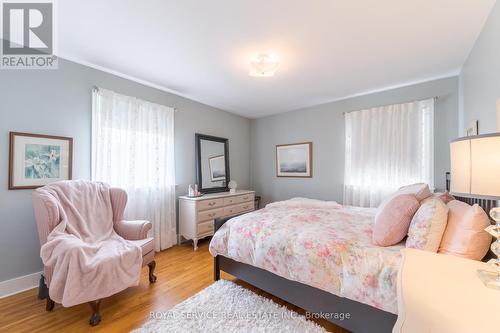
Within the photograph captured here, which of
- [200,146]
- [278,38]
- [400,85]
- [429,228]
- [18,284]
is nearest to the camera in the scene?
[429,228]

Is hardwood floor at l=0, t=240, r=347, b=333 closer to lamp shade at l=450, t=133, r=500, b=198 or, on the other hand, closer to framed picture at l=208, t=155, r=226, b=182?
lamp shade at l=450, t=133, r=500, b=198

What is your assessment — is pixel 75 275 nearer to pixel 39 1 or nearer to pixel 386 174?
pixel 39 1

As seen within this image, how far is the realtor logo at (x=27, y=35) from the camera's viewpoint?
1767mm

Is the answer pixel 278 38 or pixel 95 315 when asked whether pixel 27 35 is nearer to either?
pixel 278 38

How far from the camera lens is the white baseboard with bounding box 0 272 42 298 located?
212 cm

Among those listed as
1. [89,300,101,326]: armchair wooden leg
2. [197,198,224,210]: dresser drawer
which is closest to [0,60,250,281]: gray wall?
[89,300,101,326]: armchair wooden leg

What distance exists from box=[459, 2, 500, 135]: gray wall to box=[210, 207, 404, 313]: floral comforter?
1.33 m

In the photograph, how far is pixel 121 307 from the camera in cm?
197

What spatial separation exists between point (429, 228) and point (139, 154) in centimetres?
327

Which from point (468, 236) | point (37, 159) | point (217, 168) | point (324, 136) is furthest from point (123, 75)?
point (468, 236)

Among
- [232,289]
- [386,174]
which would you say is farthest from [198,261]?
[386,174]

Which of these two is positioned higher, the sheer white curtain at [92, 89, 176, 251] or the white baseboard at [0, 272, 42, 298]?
the sheer white curtain at [92, 89, 176, 251]

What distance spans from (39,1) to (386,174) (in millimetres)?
4285

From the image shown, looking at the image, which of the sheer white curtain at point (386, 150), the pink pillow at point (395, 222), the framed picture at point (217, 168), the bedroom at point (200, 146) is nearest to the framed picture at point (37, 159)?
the bedroom at point (200, 146)
